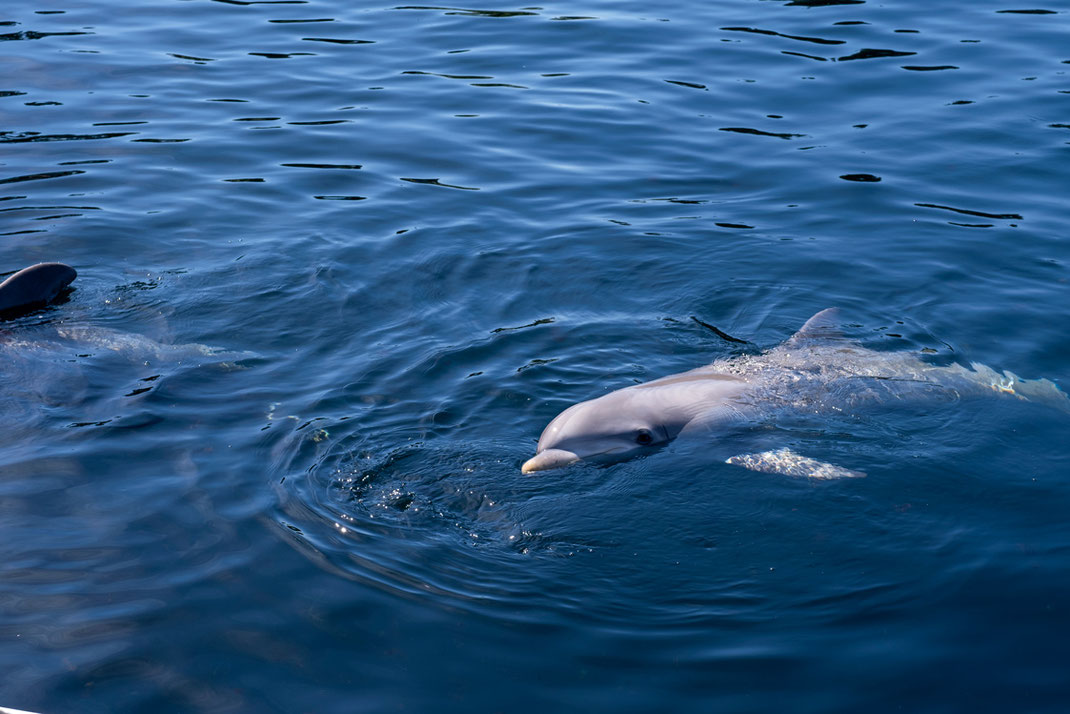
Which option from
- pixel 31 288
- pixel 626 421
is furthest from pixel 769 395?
pixel 31 288

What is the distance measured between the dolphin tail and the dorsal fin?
1.18m

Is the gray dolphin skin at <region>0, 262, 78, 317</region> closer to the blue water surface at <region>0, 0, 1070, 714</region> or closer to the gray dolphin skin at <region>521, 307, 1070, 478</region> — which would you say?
the blue water surface at <region>0, 0, 1070, 714</region>

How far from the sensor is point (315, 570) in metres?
6.69

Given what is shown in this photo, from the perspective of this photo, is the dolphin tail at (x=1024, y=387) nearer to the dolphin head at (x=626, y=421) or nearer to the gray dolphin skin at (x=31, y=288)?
the dolphin head at (x=626, y=421)

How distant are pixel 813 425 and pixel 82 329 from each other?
6.51 meters

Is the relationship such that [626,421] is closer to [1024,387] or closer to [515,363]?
[515,363]

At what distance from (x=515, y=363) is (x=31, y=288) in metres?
4.54

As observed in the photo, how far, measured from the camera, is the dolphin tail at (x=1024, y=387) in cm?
866

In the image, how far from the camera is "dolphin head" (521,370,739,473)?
8047 mm

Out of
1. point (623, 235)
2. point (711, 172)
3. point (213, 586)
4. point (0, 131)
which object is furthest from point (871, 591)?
point (0, 131)

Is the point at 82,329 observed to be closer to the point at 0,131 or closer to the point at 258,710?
the point at 258,710

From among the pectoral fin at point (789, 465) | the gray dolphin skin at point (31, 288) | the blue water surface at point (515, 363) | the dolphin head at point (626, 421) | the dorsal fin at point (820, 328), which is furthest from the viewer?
the gray dolphin skin at point (31, 288)

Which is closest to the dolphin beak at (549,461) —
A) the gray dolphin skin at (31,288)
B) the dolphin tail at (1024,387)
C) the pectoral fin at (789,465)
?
the pectoral fin at (789,465)

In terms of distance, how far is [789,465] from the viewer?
785cm
